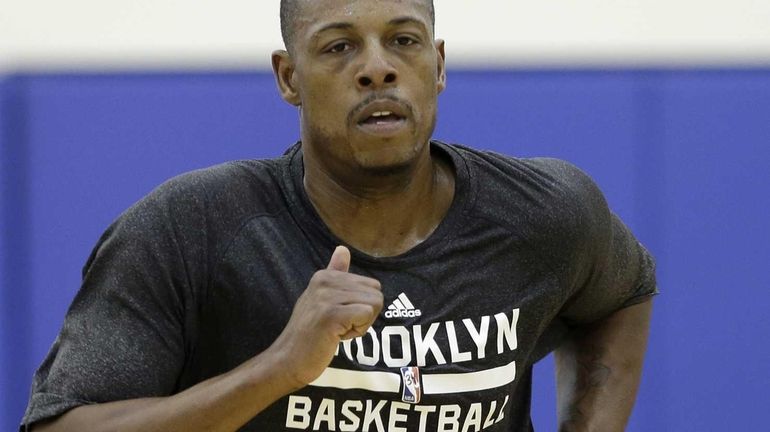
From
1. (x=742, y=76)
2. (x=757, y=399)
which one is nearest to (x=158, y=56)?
(x=742, y=76)

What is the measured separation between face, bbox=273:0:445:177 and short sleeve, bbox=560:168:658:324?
0.24m

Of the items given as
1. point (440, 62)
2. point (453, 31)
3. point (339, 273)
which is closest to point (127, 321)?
point (339, 273)

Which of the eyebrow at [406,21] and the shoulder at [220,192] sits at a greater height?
the eyebrow at [406,21]

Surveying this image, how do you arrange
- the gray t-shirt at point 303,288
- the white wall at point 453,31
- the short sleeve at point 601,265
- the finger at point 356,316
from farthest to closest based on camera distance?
the white wall at point 453,31 → the short sleeve at point 601,265 → the gray t-shirt at point 303,288 → the finger at point 356,316

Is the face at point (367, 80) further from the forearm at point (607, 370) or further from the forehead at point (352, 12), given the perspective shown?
the forearm at point (607, 370)

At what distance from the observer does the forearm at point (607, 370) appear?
1.76 meters

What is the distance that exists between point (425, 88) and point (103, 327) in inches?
16.6

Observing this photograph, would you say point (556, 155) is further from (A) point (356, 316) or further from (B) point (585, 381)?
(A) point (356, 316)

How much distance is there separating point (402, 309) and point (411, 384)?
8 cm

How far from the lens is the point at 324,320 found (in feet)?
4.24

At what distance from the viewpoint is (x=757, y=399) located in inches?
103

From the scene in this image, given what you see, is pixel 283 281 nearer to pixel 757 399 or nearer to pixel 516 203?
pixel 516 203

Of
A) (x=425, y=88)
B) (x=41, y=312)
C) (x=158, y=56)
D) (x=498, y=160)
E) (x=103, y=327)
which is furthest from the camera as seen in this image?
(x=158, y=56)

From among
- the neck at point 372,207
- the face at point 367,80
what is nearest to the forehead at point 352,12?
the face at point 367,80
